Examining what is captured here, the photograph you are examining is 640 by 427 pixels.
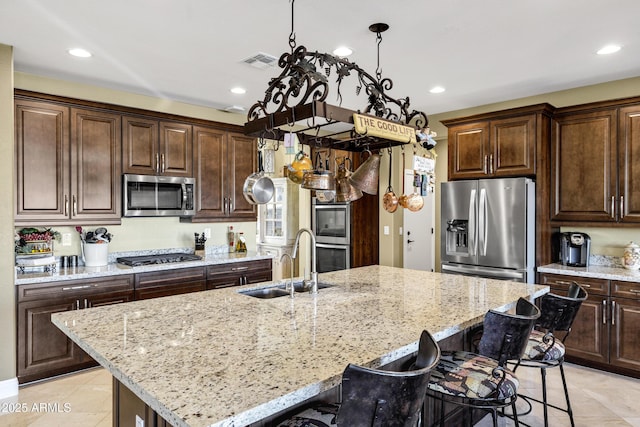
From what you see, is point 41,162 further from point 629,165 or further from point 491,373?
point 629,165

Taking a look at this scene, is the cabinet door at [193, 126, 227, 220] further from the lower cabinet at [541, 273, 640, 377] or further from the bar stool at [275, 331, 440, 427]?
the bar stool at [275, 331, 440, 427]

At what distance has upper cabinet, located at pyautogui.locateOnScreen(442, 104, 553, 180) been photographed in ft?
12.8

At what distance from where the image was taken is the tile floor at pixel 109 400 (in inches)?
106

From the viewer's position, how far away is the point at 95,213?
147 inches

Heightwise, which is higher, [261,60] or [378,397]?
[261,60]

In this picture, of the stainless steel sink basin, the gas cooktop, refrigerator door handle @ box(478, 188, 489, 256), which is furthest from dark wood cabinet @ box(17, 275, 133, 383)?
refrigerator door handle @ box(478, 188, 489, 256)

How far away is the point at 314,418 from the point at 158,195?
3203 millimetres

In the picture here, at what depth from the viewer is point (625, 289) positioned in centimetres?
338

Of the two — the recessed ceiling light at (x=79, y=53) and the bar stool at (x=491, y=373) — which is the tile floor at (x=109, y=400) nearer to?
the bar stool at (x=491, y=373)

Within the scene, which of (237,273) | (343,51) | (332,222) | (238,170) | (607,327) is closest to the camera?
(343,51)

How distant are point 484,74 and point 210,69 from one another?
239 cm

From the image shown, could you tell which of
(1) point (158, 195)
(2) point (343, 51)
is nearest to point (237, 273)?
(1) point (158, 195)

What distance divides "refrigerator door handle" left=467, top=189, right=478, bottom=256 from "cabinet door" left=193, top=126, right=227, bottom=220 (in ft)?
8.56

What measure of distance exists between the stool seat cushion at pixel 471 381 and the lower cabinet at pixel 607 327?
2145mm
